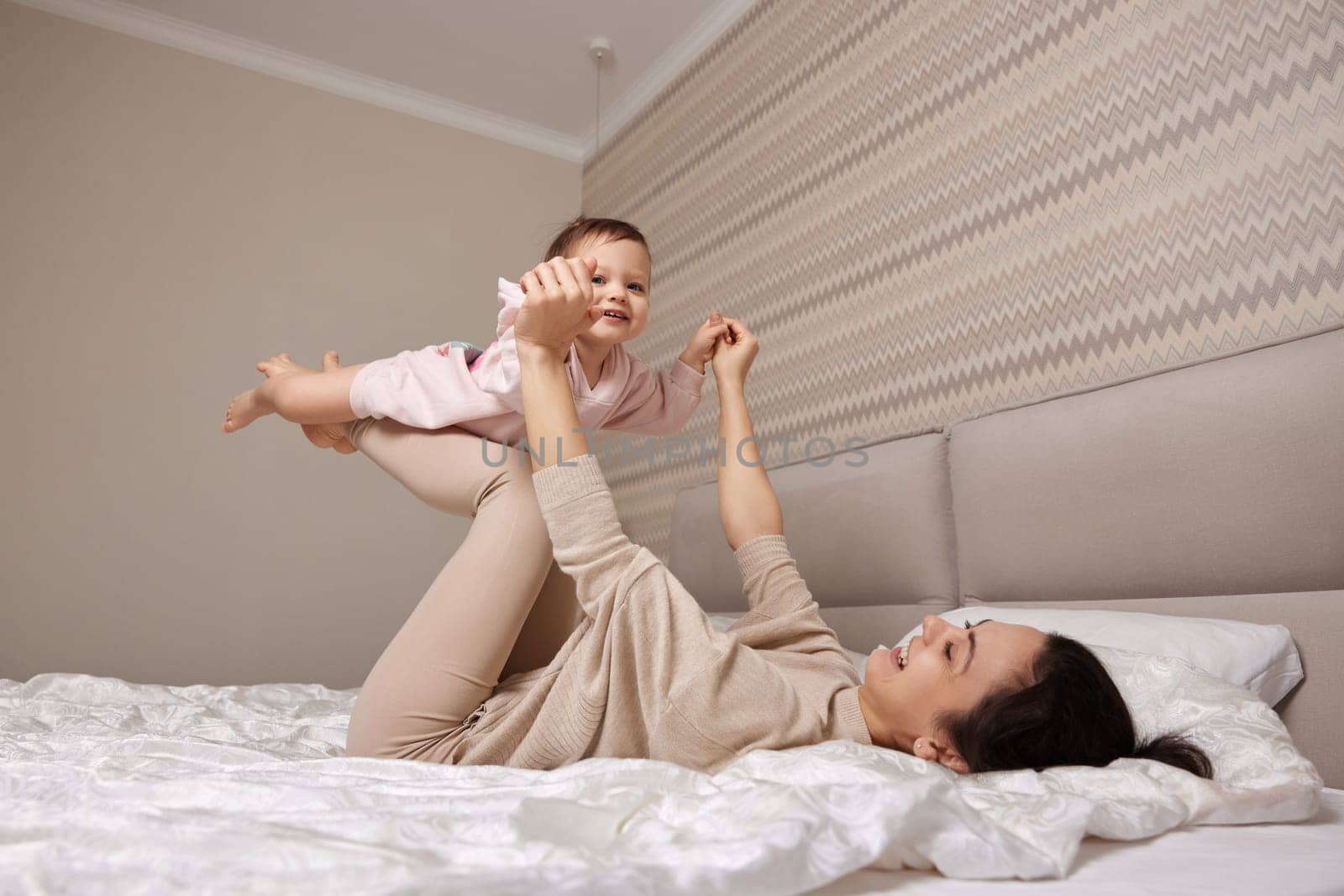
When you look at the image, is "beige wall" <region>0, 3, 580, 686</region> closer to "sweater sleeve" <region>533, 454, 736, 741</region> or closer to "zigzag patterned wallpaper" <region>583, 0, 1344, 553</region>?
"zigzag patterned wallpaper" <region>583, 0, 1344, 553</region>

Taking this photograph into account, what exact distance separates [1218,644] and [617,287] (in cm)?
98

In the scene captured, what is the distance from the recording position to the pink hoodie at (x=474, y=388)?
1.21 m

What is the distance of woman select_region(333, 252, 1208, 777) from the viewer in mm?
947

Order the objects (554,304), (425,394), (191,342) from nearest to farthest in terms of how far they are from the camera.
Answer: (554,304)
(425,394)
(191,342)

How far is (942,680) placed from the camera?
3.29 feet

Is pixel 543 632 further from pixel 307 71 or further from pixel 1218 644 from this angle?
pixel 307 71

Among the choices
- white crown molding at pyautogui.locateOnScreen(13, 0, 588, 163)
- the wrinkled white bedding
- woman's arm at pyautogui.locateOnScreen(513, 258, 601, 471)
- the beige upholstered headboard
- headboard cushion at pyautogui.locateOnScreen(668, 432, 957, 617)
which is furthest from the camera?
white crown molding at pyautogui.locateOnScreen(13, 0, 588, 163)

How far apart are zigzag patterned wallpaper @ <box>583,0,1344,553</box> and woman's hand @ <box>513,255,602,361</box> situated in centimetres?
98

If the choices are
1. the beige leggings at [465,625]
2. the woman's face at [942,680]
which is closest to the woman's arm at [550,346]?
the beige leggings at [465,625]

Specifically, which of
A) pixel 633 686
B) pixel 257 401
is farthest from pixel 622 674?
pixel 257 401

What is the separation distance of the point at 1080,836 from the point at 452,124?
3560 millimetres

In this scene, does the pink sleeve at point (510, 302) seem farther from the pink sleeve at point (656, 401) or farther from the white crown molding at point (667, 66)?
the white crown molding at point (667, 66)

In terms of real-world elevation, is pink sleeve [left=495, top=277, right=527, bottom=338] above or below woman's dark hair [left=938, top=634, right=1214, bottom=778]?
above

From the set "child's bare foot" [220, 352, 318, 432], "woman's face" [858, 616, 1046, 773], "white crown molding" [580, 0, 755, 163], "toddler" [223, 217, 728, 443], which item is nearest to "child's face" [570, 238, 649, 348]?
"toddler" [223, 217, 728, 443]
